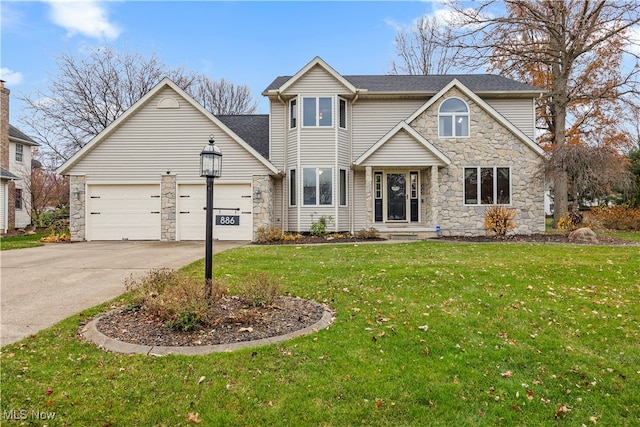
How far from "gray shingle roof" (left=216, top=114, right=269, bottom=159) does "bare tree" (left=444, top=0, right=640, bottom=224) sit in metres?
11.2

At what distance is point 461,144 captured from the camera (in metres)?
14.5

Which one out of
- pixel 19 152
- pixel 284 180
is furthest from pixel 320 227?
pixel 19 152

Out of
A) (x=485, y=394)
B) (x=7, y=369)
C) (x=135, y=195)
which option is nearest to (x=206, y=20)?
(x=135, y=195)

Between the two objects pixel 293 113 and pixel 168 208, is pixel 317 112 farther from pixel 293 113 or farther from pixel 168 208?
pixel 168 208

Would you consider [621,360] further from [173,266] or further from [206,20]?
[206,20]

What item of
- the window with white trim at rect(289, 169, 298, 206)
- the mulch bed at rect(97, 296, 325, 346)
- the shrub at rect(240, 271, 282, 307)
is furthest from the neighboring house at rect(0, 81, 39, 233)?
the shrub at rect(240, 271, 282, 307)

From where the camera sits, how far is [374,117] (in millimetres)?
15719

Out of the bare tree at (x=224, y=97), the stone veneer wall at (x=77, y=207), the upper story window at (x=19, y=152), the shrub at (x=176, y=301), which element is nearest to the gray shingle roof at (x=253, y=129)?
the stone veneer wall at (x=77, y=207)

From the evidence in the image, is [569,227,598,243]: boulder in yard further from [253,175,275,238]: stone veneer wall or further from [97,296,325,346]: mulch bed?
[97,296,325,346]: mulch bed

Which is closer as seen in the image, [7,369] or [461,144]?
[7,369]

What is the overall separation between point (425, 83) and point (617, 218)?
1095cm

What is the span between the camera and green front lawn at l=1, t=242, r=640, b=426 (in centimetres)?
276

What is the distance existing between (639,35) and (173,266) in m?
23.0

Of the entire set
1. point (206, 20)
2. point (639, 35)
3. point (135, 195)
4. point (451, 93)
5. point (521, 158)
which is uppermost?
point (639, 35)
